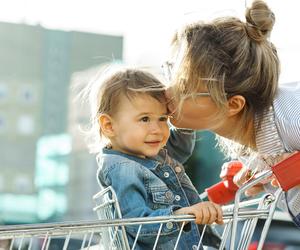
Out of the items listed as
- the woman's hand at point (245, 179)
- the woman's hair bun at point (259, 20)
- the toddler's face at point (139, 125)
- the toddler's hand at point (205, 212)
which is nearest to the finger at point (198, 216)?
the toddler's hand at point (205, 212)

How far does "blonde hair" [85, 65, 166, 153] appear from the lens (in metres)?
3.01

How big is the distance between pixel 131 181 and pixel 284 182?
44cm

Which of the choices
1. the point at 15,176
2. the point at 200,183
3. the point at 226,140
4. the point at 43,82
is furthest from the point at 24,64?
the point at 226,140

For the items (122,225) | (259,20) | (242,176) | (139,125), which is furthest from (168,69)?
Result: (122,225)

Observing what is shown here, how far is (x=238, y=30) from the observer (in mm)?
2992

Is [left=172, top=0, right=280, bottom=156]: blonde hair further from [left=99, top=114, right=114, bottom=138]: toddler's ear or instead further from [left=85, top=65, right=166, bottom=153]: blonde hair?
[left=99, top=114, right=114, bottom=138]: toddler's ear

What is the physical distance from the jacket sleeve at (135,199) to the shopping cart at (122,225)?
0.02m

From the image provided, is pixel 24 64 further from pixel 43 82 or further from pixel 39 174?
pixel 39 174

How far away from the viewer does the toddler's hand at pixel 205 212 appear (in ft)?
8.73

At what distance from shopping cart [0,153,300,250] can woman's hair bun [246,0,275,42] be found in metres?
0.46

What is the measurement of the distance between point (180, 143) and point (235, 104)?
1.46 ft

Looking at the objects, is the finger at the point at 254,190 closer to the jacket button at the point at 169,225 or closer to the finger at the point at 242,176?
the finger at the point at 242,176

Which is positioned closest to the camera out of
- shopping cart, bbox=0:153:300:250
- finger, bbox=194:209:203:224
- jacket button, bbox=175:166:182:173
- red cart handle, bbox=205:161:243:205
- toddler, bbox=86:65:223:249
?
shopping cart, bbox=0:153:300:250

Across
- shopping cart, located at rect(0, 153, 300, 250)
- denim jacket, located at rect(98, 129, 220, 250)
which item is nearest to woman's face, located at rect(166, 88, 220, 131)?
denim jacket, located at rect(98, 129, 220, 250)
